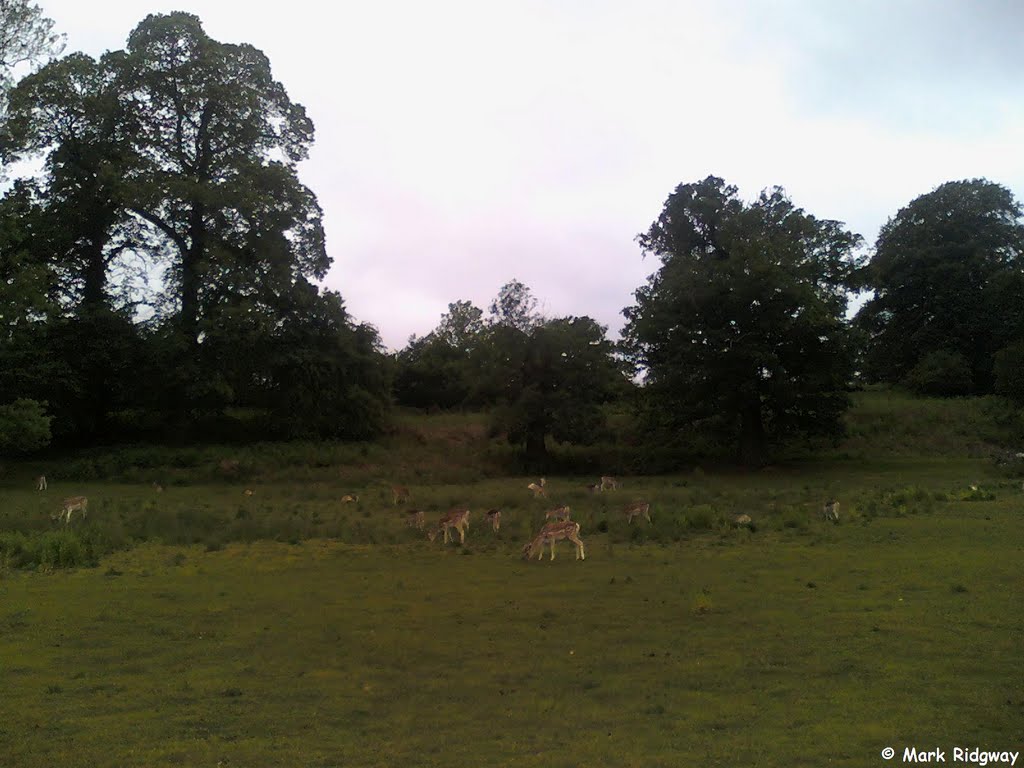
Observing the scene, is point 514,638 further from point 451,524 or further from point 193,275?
point 193,275

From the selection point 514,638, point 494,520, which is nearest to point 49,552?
point 494,520

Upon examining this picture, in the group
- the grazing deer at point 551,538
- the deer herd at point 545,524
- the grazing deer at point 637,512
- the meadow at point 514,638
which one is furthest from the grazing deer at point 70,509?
the grazing deer at point 637,512

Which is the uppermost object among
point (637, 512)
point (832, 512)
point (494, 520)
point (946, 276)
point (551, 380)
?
point (946, 276)

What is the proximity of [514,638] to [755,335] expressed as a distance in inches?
1385

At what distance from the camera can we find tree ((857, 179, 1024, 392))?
67125mm

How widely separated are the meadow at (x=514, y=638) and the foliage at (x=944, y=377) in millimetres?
39235

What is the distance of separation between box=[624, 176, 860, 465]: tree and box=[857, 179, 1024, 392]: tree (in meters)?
27.4

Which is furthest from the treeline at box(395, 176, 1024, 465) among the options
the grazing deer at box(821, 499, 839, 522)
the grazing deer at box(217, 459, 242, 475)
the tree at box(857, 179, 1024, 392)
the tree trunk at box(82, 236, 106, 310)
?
the tree trunk at box(82, 236, 106, 310)

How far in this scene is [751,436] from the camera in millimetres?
45906

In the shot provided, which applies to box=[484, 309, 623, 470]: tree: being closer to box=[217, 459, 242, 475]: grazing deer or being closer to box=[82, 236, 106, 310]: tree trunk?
box=[217, 459, 242, 475]: grazing deer

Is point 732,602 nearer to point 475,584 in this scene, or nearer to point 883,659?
point 883,659

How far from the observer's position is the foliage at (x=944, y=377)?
6153cm

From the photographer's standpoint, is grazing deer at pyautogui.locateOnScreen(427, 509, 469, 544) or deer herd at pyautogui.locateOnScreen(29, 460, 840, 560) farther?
grazing deer at pyautogui.locateOnScreen(427, 509, 469, 544)

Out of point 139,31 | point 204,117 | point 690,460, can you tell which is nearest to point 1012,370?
point 690,460
